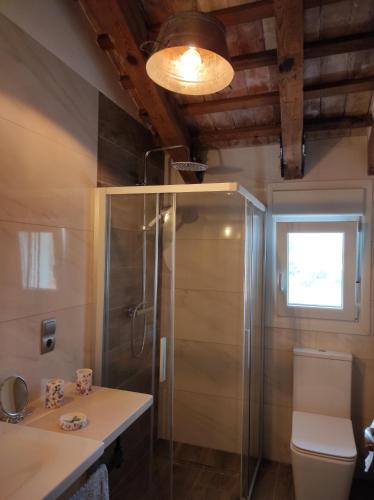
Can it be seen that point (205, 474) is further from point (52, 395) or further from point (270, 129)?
point (270, 129)

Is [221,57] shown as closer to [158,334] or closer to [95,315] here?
[95,315]

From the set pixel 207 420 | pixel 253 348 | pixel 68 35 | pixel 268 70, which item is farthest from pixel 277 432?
pixel 68 35

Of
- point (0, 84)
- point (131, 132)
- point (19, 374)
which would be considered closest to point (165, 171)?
point (131, 132)

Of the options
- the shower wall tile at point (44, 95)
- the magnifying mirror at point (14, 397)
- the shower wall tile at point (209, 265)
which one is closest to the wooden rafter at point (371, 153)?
the shower wall tile at point (209, 265)

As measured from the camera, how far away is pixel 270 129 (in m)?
2.54

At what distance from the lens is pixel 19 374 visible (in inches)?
58.5

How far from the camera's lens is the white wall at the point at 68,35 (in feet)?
4.82

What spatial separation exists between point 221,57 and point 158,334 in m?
1.65

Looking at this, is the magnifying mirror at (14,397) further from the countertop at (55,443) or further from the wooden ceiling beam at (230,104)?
the wooden ceiling beam at (230,104)

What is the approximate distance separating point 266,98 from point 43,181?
145 centimetres

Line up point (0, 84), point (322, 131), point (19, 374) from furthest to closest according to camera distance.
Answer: point (322, 131) < point (19, 374) < point (0, 84)

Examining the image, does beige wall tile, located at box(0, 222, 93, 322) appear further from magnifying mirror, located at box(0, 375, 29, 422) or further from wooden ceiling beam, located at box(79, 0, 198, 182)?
wooden ceiling beam, located at box(79, 0, 198, 182)

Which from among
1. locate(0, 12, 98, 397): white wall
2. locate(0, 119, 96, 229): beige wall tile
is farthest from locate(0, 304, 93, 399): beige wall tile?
locate(0, 119, 96, 229): beige wall tile

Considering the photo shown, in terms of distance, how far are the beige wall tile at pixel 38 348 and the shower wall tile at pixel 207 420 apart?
900 millimetres
